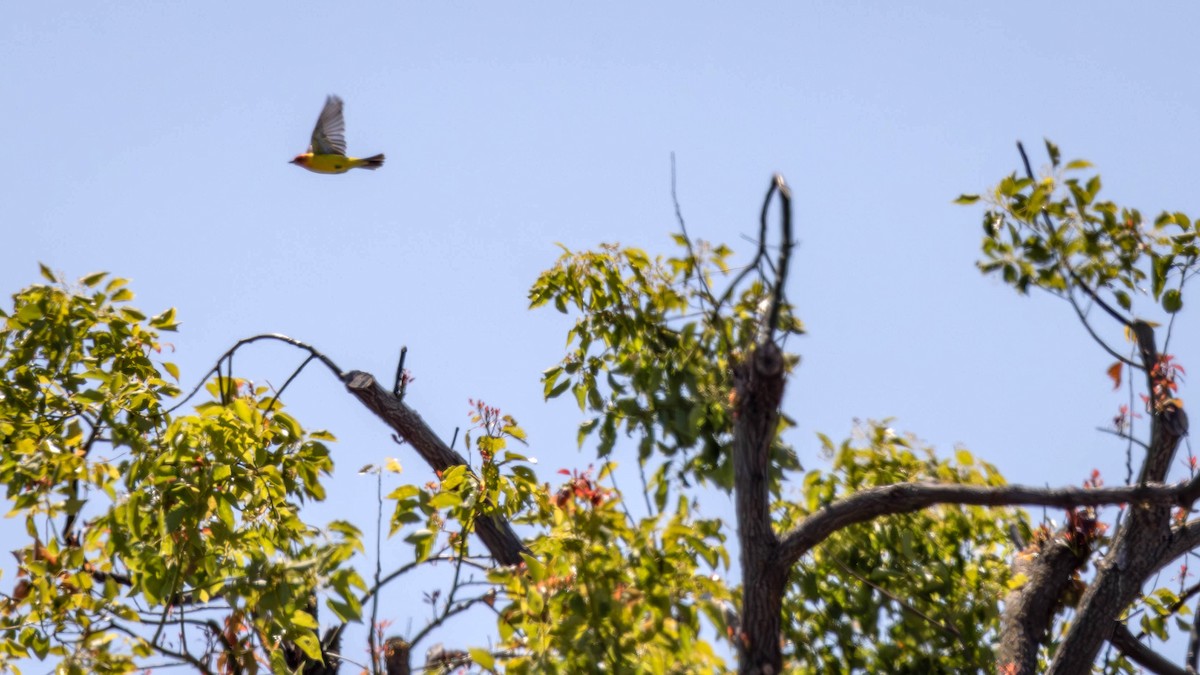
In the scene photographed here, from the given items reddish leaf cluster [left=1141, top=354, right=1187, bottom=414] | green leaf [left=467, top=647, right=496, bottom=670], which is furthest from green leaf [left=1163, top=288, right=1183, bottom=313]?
green leaf [left=467, top=647, right=496, bottom=670]

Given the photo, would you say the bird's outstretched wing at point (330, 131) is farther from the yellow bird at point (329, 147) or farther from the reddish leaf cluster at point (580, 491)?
the reddish leaf cluster at point (580, 491)

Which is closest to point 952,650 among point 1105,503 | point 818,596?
point 818,596

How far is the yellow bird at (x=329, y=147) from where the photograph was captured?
7195 millimetres

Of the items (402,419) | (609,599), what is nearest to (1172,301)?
(609,599)

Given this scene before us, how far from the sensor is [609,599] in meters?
3.82

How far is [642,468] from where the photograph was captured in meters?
5.00

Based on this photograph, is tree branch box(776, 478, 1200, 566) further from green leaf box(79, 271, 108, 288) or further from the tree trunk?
green leaf box(79, 271, 108, 288)

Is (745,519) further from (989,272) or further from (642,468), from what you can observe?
(989,272)

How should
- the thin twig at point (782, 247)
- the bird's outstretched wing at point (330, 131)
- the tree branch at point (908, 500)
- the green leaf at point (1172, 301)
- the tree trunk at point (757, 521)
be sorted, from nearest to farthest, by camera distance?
1. the thin twig at point (782, 247)
2. the tree trunk at point (757, 521)
3. the tree branch at point (908, 500)
4. the green leaf at point (1172, 301)
5. the bird's outstretched wing at point (330, 131)

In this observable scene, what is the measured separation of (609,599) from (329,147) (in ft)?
13.6

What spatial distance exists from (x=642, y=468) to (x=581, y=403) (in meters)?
0.68

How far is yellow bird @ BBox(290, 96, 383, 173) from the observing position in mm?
7195

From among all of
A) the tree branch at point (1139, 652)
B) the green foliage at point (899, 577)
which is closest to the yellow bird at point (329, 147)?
the green foliage at point (899, 577)

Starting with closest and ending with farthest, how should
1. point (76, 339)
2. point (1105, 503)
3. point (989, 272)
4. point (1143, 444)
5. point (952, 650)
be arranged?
point (1105, 503), point (1143, 444), point (989, 272), point (952, 650), point (76, 339)
